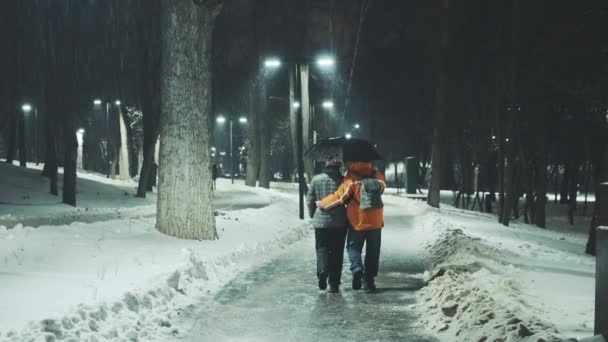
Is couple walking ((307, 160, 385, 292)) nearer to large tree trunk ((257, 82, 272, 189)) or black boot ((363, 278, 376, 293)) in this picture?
black boot ((363, 278, 376, 293))

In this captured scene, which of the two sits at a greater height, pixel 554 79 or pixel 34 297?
pixel 554 79

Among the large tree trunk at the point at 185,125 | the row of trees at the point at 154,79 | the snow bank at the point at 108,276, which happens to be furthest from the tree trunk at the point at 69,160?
the large tree trunk at the point at 185,125

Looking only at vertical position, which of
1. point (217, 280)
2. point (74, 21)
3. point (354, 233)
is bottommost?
point (217, 280)

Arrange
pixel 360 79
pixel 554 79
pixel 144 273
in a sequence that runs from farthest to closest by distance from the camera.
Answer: pixel 360 79 < pixel 554 79 < pixel 144 273

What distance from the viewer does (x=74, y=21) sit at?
26984 millimetres

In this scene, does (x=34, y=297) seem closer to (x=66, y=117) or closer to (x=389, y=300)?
(x=389, y=300)

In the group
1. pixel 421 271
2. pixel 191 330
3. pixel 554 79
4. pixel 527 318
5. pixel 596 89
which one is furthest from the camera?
pixel 554 79

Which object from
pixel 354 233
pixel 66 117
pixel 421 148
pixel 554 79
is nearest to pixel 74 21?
pixel 66 117

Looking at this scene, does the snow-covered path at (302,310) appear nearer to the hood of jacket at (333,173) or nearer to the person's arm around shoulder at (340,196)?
the person's arm around shoulder at (340,196)

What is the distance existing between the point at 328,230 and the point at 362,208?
62 cm

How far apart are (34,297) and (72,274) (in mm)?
1793

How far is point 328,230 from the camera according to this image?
31.2 feet

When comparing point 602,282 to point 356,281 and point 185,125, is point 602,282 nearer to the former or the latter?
point 356,281

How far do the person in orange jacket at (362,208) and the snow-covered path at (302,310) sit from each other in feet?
1.36
